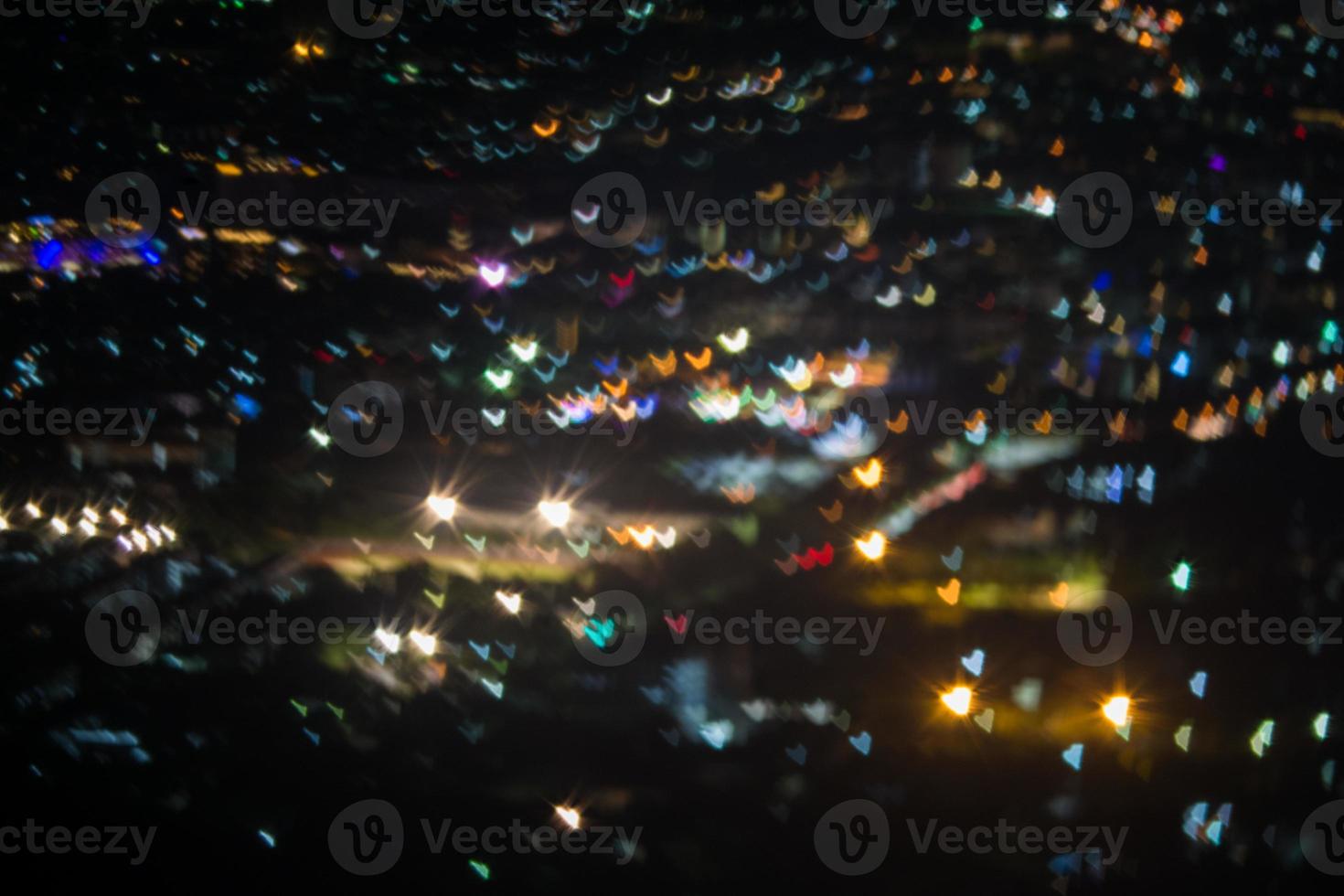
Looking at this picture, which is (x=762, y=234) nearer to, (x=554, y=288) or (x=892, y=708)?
(x=554, y=288)

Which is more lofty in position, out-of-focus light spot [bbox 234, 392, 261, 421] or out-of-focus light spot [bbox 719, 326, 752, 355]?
out-of-focus light spot [bbox 719, 326, 752, 355]

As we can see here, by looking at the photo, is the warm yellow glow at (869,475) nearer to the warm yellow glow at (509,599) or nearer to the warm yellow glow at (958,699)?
the warm yellow glow at (958,699)

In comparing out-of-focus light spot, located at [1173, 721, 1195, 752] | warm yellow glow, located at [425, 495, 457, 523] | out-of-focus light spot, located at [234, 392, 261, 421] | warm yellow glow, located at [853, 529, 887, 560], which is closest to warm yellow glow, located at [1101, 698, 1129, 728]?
out-of-focus light spot, located at [1173, 721, 1195, 752]

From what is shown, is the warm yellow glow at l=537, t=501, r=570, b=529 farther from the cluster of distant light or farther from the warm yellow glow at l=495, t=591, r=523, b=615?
the cluster of distant light

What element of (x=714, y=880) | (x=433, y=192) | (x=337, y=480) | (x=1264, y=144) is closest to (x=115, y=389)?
(x=337, y=480)

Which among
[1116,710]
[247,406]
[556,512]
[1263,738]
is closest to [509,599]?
[556,512]

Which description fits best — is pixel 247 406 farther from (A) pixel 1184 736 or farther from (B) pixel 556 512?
(A) pixel 1184 736
